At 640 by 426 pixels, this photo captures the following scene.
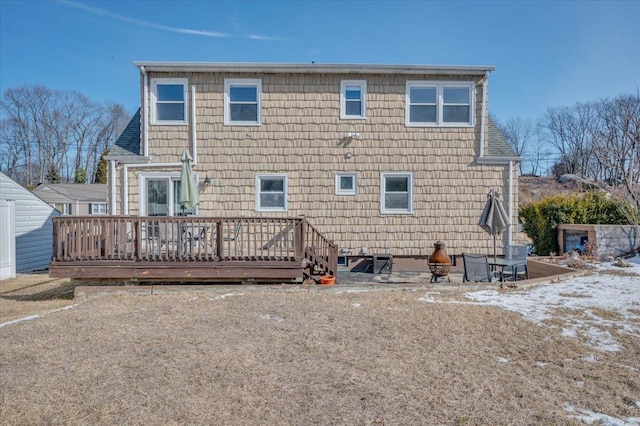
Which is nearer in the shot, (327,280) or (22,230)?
(327,280)

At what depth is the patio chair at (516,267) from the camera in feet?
27.2

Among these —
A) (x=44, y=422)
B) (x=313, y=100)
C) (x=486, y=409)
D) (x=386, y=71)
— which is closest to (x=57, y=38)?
(x=313, y=100)

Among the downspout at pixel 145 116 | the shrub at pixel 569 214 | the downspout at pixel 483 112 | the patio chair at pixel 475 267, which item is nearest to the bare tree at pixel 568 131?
the shrub at pixel 569 214

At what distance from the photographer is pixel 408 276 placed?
31.2 ft

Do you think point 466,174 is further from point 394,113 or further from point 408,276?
point 408,276

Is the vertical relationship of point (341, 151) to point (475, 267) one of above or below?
above

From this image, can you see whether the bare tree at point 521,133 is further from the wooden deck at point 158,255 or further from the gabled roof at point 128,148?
→ the wooden deck at point 158,255

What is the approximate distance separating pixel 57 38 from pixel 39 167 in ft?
85.1

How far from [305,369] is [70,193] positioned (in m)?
31.3

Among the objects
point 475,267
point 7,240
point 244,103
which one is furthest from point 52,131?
point 475,267

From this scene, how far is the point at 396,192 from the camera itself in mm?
10391

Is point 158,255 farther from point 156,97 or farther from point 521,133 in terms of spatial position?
point 521,133

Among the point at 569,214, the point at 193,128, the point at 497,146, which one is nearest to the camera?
the point at 193,128

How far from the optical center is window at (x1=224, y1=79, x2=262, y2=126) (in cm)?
1022
